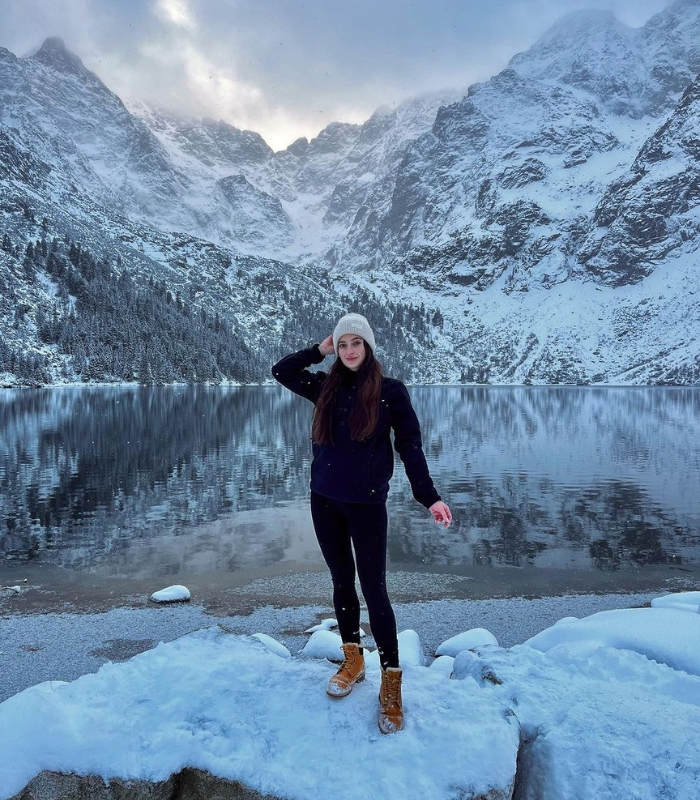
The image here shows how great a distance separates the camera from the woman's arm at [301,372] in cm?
488

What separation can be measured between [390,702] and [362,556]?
1.05 meters

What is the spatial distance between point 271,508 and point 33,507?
26.9 ft

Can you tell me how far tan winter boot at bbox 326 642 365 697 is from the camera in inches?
164

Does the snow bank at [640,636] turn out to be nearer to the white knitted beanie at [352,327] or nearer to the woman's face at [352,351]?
the woman's face at [352,351]

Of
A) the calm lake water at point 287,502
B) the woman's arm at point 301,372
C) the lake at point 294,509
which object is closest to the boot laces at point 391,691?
the woman's arm at point 301,372

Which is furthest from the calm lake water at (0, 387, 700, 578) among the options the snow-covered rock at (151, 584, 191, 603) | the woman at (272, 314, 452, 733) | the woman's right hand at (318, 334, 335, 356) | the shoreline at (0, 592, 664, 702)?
the woman's right hand at (318, 334, 335, 356)

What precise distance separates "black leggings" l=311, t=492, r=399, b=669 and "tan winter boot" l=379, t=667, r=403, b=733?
8cm

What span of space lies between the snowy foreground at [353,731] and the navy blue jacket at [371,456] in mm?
1578

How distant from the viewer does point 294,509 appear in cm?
1928

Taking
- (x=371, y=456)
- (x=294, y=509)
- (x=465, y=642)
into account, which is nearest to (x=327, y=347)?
(x=371, y=456)

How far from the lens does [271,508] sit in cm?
1939

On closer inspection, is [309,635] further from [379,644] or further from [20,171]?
[20,171]

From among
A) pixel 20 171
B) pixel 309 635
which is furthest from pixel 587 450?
pixel 20 171

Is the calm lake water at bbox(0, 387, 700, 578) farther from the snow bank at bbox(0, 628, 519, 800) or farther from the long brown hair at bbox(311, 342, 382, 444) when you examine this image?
the long brown hair at bbox(311, 342, 382, 444)
